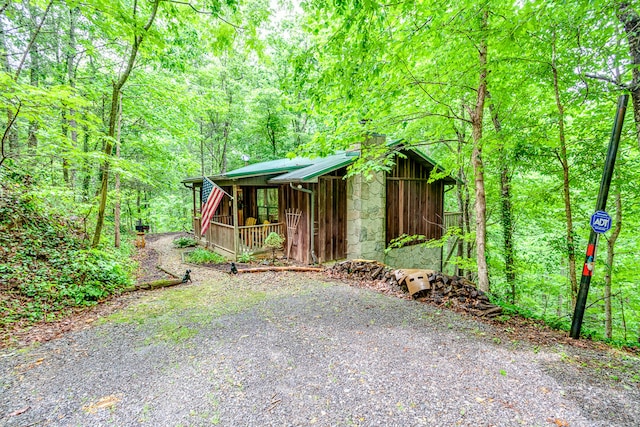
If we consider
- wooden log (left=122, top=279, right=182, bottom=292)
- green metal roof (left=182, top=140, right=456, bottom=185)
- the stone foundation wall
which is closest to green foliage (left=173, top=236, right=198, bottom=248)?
green metal roof (left=182, top=140, right=456, bottom=185)

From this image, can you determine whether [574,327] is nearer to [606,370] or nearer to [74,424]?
[606,370]

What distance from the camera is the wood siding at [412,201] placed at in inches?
346

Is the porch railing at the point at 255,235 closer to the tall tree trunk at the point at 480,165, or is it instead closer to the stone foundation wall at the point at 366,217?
the stone foundation wall at the point at 366,217

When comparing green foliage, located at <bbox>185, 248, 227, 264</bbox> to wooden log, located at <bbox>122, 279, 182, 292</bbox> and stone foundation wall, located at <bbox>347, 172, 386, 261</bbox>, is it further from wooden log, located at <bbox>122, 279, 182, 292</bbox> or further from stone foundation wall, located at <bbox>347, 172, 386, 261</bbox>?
stone foundation wall, located at <bbox>347, 172, 386, 261</bbox>

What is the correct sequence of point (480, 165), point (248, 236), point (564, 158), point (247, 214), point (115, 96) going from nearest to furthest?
point (564, 158)
point (480, 165)
point (115, 96)
point (248, 236)
point (247, 214)

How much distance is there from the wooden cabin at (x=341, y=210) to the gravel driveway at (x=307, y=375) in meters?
3.83

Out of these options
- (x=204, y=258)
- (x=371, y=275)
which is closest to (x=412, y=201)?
(x=371, y=275)

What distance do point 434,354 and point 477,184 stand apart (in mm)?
3217

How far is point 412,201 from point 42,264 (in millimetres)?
9462

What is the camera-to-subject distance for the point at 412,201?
9.41 meters

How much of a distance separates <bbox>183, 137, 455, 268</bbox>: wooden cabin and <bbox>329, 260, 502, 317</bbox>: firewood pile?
6.36 ft

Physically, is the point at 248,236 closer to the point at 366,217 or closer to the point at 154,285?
the point at 154,285

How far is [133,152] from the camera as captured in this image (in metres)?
11.9

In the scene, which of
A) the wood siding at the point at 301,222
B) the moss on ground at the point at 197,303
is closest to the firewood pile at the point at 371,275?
the moss on ground at the point at 197,303
